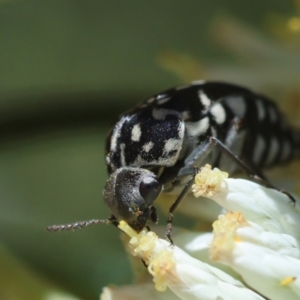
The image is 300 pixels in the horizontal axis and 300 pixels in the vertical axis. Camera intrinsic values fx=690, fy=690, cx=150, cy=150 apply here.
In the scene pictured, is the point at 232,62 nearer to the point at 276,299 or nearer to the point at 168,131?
the point at 168,131

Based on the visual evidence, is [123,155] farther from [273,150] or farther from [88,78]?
[88,78]

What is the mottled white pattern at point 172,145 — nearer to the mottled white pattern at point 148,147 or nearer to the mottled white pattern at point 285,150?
the mottled white pattern at point 148,147

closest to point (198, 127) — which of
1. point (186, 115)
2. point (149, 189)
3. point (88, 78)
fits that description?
point (186, 115)

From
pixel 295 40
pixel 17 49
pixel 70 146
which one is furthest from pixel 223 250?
pixel 17 49

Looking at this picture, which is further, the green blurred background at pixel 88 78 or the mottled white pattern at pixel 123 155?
the green blurred background at pixel 88 78

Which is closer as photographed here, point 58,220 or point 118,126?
point 118,126

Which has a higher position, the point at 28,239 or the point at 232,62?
the point at 232,62

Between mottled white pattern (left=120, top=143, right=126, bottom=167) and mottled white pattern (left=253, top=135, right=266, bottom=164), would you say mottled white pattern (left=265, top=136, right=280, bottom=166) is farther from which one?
mottled white pattern (left=120, top=143, right=126, bottom=167)

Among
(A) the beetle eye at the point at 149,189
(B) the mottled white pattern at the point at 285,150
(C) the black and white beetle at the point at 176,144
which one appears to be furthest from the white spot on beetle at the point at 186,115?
(B) the mottled white pattern at the point at 285,150
